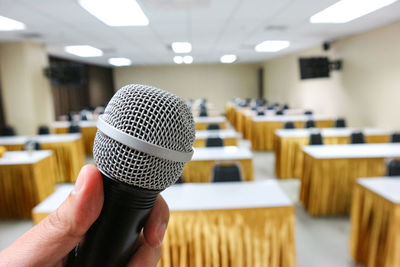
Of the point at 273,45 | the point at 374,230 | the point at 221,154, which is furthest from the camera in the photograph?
the point at 273,45

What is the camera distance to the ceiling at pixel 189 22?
3316 mm

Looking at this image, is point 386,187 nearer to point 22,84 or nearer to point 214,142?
point 214,142

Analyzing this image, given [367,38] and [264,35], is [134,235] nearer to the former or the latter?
[264,35]

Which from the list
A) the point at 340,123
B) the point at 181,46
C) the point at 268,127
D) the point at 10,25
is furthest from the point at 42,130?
the point at 340,123

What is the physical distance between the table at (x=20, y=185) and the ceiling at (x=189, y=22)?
6.75 feet

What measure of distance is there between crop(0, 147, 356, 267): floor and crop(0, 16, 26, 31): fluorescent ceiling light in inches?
123

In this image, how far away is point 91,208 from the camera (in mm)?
491

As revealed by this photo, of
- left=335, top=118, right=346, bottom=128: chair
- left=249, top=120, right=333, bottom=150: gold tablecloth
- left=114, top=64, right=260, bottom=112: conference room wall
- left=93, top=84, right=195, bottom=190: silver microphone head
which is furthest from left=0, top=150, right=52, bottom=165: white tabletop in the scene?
left=114, top=64, right=260, bottom=112: conference room wall

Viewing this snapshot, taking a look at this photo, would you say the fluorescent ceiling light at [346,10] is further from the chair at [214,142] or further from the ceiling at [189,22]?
the chair at [214,142]

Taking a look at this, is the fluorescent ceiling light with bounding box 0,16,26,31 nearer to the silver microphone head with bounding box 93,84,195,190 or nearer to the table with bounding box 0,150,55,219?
the table with bounding box 0,150,55,219

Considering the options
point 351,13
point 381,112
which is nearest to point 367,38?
point 381,112

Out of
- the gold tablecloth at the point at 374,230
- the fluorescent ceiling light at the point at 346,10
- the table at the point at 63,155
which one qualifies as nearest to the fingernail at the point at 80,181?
the gold tablecloth at the point at 374,230

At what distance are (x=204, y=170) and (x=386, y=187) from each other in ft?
6.91

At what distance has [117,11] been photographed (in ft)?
11.6
